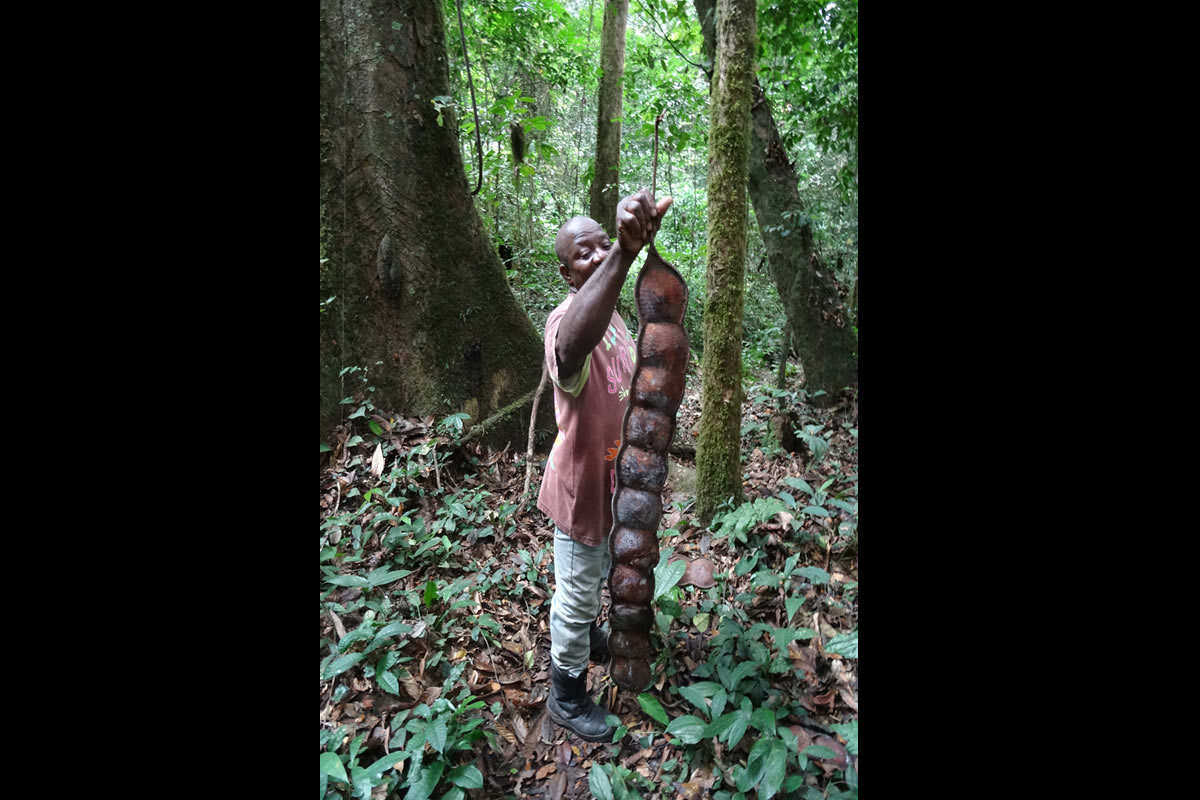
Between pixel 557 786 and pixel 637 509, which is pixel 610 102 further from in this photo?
pixel 557 786

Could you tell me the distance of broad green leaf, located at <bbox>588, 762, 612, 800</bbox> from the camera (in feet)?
6.18

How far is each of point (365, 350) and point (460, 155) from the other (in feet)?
4.66

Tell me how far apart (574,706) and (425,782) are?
608 millimetres

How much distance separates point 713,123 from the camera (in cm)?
276

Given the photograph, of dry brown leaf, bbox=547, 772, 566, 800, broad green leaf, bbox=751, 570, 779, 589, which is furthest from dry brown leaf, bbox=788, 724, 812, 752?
dry brown leaf, bbox=547, 772, 566, 800

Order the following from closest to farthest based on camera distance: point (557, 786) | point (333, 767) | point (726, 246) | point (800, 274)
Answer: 1. point (333, 767)
2. point (557, 786)
3. point (726, 246)
4. point (800, 274)

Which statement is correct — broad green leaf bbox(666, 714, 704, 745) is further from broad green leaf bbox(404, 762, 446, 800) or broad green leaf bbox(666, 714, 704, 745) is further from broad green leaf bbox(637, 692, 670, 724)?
broad green leaf bbox(404, 762, 446, 800)

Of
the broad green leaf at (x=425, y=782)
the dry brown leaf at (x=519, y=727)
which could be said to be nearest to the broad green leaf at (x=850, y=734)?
the dry brown leaf at (x=519, y=727)

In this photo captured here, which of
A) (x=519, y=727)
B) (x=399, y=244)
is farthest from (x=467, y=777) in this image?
(x=399, y=244)

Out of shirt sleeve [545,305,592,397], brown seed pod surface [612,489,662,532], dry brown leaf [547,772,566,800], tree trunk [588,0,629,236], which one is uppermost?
tree trunk [588,0,629,236]

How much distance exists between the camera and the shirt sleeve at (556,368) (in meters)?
2.04

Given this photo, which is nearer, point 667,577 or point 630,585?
point 630,585

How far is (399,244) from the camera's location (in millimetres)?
3717

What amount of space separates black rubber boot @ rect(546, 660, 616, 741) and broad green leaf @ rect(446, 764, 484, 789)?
1.37ft
